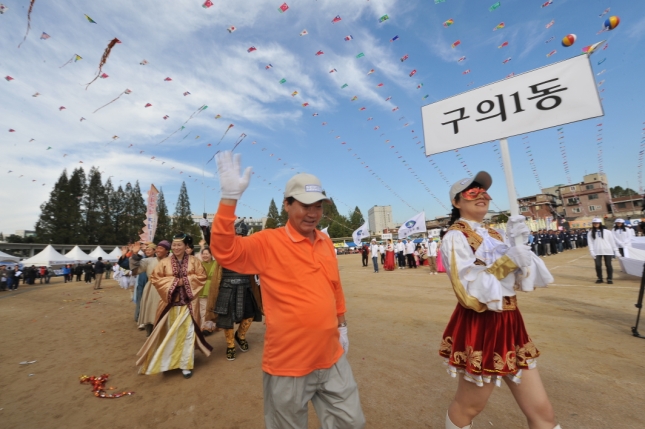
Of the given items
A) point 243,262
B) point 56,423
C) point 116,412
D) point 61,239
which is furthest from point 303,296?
point 61,239

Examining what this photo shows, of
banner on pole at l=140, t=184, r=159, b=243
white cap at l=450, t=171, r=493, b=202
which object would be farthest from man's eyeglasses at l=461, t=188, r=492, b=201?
banner on pole at l=140, t=184, r=159, b=243

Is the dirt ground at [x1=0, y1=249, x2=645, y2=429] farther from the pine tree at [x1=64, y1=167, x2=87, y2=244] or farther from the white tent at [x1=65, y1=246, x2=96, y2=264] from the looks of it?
the pine tree at [x1=64, y1=167, x2=87, y2=244]

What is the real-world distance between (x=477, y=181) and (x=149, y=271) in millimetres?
5516

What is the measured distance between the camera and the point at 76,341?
20.3 ft

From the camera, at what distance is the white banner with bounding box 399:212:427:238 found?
15508 millimetres

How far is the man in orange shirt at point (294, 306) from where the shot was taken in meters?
1.68

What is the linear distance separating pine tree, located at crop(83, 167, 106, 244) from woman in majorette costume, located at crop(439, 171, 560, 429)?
6821 centimetres

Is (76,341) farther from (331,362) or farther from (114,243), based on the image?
(114,243)

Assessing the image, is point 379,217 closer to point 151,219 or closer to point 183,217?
point 183,217

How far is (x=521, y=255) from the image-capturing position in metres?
1.59

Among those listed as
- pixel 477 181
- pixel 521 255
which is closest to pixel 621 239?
pixel 477 181

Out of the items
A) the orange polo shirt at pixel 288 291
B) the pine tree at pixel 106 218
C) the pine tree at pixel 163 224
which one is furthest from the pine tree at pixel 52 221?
the orange polo shirt at pixel 288 291

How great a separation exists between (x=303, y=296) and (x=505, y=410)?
2.39 m

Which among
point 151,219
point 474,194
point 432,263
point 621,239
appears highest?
point 151,219
